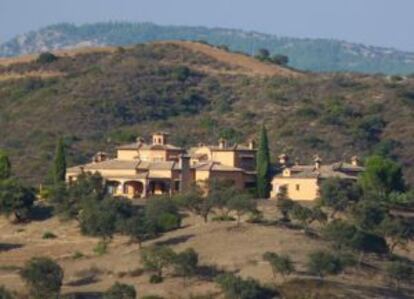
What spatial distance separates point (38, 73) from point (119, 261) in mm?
71602

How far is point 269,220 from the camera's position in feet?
262

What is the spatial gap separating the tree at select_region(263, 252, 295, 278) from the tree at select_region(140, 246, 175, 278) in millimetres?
4121

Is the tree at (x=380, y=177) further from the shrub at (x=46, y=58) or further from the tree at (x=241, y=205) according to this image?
the shrub at (x=46, y=58)

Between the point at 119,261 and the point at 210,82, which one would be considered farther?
the point at 210,82

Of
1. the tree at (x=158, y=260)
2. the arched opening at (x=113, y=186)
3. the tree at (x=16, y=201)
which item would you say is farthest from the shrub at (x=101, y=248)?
the arched opening at (x=113, y=186)

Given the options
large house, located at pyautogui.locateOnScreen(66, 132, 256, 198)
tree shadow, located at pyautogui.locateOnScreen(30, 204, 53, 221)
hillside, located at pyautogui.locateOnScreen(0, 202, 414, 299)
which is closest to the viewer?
hillside, located at pyautogui.locateOnScreen(0, 202, 414, 299)

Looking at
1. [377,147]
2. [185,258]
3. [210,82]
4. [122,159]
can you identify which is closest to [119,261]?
[185,258]

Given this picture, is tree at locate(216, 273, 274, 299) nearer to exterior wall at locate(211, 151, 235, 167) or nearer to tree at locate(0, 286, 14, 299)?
tree at locate(0, 286, 14, 299)

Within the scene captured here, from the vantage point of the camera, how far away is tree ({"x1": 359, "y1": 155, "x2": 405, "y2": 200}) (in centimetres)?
8694

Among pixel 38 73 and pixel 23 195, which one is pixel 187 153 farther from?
pixel 38 73

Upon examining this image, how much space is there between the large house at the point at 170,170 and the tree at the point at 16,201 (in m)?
4.26

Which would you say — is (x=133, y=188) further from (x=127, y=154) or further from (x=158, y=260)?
(x=158, y=260)

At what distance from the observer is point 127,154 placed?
3639 inches

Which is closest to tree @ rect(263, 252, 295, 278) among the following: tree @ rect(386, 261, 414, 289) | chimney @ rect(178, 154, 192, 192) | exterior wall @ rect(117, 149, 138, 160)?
tree @ rect(386, 261, 414, 289)
